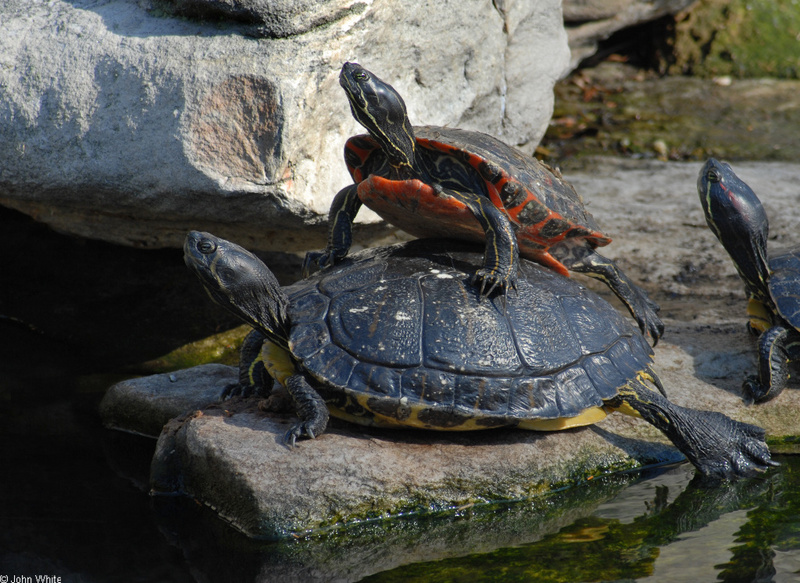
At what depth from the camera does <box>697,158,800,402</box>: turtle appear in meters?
4.91

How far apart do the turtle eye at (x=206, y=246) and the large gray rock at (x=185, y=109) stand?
1.00m

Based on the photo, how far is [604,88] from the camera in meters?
11.9

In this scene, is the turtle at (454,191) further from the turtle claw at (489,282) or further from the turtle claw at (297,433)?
the turtle claw at (297,433)

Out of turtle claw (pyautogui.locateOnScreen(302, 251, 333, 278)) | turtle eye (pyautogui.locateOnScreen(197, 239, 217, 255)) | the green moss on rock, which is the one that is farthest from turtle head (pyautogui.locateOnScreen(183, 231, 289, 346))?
the green moss on rock

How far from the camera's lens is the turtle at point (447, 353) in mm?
4035

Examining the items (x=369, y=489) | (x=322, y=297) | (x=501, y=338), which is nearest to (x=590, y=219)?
(x=501, y=338)

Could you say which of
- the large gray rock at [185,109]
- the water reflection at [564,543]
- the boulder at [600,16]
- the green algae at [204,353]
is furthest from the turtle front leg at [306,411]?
the boulder at [600,16]

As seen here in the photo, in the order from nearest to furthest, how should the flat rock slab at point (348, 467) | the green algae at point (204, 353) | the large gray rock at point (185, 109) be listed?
the flat rock slab at point (348, 467), the large gray rock at point (185, 109), the green algae at point (204, 353)

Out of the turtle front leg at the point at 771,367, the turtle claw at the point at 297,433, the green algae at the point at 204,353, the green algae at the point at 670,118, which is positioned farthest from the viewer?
the green algae at the point at 670,118

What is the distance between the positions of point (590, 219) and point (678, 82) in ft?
26.8

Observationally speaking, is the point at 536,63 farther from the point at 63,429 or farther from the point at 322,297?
the point at 63,429

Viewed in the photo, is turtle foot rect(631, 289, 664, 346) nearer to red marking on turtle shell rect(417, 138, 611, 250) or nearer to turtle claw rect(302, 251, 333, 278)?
red marking on turtle shell rect(417, 138, 611, 250)

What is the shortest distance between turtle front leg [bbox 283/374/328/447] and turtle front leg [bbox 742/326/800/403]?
280cm

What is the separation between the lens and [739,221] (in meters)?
5.21
